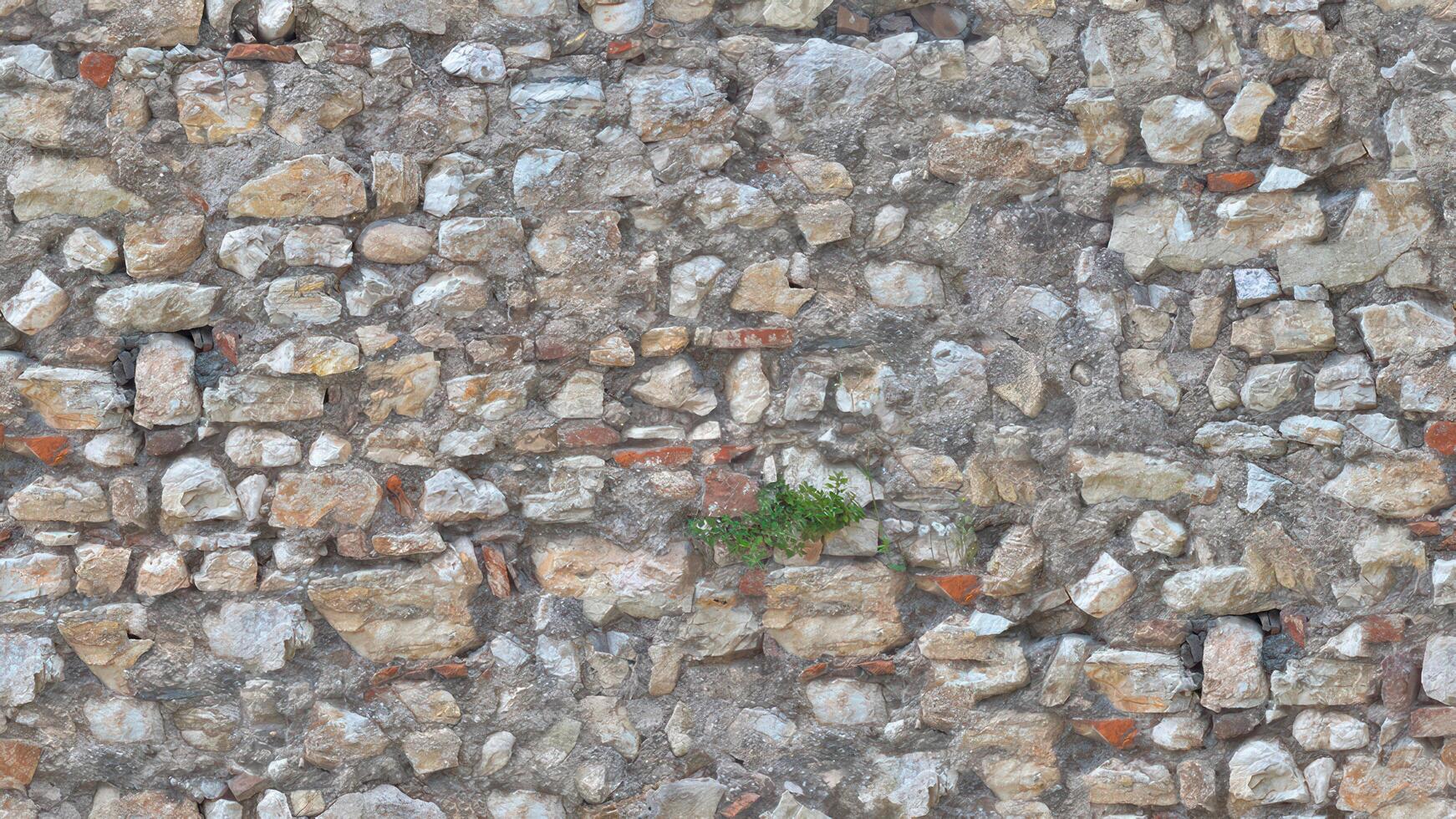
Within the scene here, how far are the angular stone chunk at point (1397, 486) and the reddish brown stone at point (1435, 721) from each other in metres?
0.45

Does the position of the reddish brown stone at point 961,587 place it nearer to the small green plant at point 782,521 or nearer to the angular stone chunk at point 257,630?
the small green plant at point 782,521

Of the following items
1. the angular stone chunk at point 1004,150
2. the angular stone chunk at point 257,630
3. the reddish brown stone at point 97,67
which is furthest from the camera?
the angular stone chunk at point 1004,150

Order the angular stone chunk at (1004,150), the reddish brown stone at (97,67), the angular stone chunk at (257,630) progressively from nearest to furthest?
the reddish brown stone at (97,67) < the angular stone chunk at (257,630) < the angular stone chunk at (1004,150)

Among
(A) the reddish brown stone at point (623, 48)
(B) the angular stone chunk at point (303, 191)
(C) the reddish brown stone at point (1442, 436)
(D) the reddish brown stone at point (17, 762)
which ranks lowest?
(D) the reddish brown stone at point (17, 762)

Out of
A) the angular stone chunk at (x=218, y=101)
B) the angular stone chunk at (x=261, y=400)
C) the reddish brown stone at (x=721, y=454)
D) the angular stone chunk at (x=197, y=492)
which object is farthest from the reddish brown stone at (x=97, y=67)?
the reddish brown stone at (x=721, y=454)

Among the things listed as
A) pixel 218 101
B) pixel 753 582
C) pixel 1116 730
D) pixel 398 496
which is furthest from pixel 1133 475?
pixel 218 101

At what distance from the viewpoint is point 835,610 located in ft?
9.66

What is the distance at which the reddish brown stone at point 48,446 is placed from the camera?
2.71 meters

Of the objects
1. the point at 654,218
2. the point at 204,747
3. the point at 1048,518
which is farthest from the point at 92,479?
the point at 1048,518

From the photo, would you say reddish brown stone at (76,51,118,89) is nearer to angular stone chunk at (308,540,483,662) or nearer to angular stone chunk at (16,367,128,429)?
angular stone chunk at (16,367,128,429)

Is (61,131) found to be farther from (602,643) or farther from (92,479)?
(602,643)

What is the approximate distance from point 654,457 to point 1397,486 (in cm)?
174

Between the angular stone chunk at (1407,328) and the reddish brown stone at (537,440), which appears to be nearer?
the angular stone chunk at (1407,328)

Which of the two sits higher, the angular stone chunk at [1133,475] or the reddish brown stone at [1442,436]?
the reddish brown stone at [1442,436]
